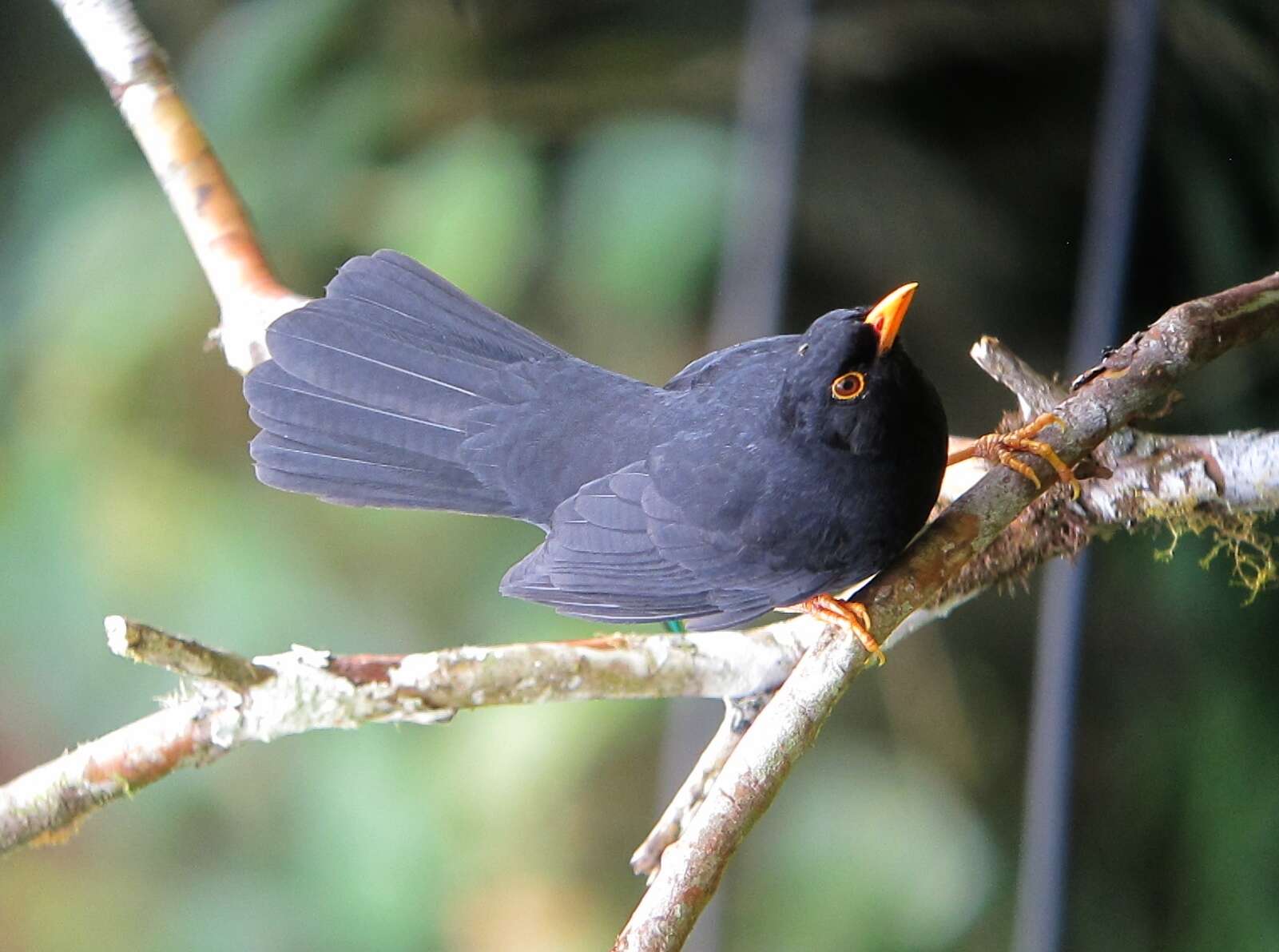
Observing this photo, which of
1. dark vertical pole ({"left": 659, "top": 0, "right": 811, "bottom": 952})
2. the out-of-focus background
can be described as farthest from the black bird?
the out-of-focus background

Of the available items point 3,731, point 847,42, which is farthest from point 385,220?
point 3,731

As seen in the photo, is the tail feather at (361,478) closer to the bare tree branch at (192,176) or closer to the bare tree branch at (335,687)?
the bare tree branch at (192,176)

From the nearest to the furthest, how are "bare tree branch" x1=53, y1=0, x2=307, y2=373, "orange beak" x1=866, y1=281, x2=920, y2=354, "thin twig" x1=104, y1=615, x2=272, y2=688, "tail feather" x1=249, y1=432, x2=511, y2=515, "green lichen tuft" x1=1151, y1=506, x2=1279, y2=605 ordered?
1. "thin twig" x1=104, y1=615, x2=272, y2=688
2. "orange beak" x1=866, y1=281, x2=920, y2=354
3. "green lichen tuft" x1=1151, y1=506, x2=1279, y2=605
4. "tail feather" x1=249, y1=432, x2=511, y2=515
5. "bare tree branch" x1=53, y1=0, x2=307, y2=373

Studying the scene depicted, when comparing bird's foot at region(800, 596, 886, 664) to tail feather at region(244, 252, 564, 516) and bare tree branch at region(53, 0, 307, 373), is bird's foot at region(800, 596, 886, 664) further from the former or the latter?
bare tree branch at region(53, 0, 307, 373)

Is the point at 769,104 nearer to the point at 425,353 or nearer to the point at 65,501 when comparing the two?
the point at 425,353

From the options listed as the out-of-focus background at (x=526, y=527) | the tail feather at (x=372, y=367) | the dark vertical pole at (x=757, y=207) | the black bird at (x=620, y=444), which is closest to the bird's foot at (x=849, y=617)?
the black bird at (x=620, y=444)

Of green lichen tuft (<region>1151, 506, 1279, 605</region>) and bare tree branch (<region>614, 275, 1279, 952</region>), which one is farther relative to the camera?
green lichen tuft (<region>1151, 506, 1279, 605</region>)

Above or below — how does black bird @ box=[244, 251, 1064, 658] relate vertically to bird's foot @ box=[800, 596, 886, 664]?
above

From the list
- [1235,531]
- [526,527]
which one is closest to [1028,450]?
[1235,531]
